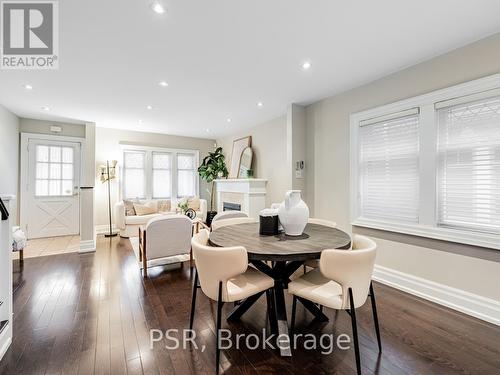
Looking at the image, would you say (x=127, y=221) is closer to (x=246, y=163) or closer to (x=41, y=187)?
(x=41, y=187)

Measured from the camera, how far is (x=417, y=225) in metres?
2.61

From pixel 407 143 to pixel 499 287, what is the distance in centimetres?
160

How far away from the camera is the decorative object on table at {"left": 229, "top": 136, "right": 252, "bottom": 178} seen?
5.55 meters

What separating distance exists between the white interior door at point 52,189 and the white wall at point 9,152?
0.28 metres

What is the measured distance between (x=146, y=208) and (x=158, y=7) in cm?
455

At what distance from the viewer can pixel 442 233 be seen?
7.84ft

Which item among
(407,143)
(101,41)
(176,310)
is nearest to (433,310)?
(407,143)

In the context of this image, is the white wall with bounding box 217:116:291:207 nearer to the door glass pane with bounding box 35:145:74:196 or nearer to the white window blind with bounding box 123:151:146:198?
the white window blind with bounding box 123:151:146:198

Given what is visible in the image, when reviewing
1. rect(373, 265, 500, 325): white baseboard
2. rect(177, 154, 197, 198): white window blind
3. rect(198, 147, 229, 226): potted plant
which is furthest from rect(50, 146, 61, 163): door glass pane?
rect(373, 265, 500, 325): white baseboard

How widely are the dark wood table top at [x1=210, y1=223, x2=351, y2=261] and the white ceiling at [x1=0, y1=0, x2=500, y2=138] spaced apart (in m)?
1.78

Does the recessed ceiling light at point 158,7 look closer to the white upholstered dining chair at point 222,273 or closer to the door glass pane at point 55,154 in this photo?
the white upholstered dining chair at point 222,273

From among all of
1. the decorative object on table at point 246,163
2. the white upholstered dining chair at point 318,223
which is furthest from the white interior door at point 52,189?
the white upholstered dining chair at point 318,223

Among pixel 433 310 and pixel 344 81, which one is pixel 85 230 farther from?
pixel 433 310

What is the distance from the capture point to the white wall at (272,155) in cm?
454
